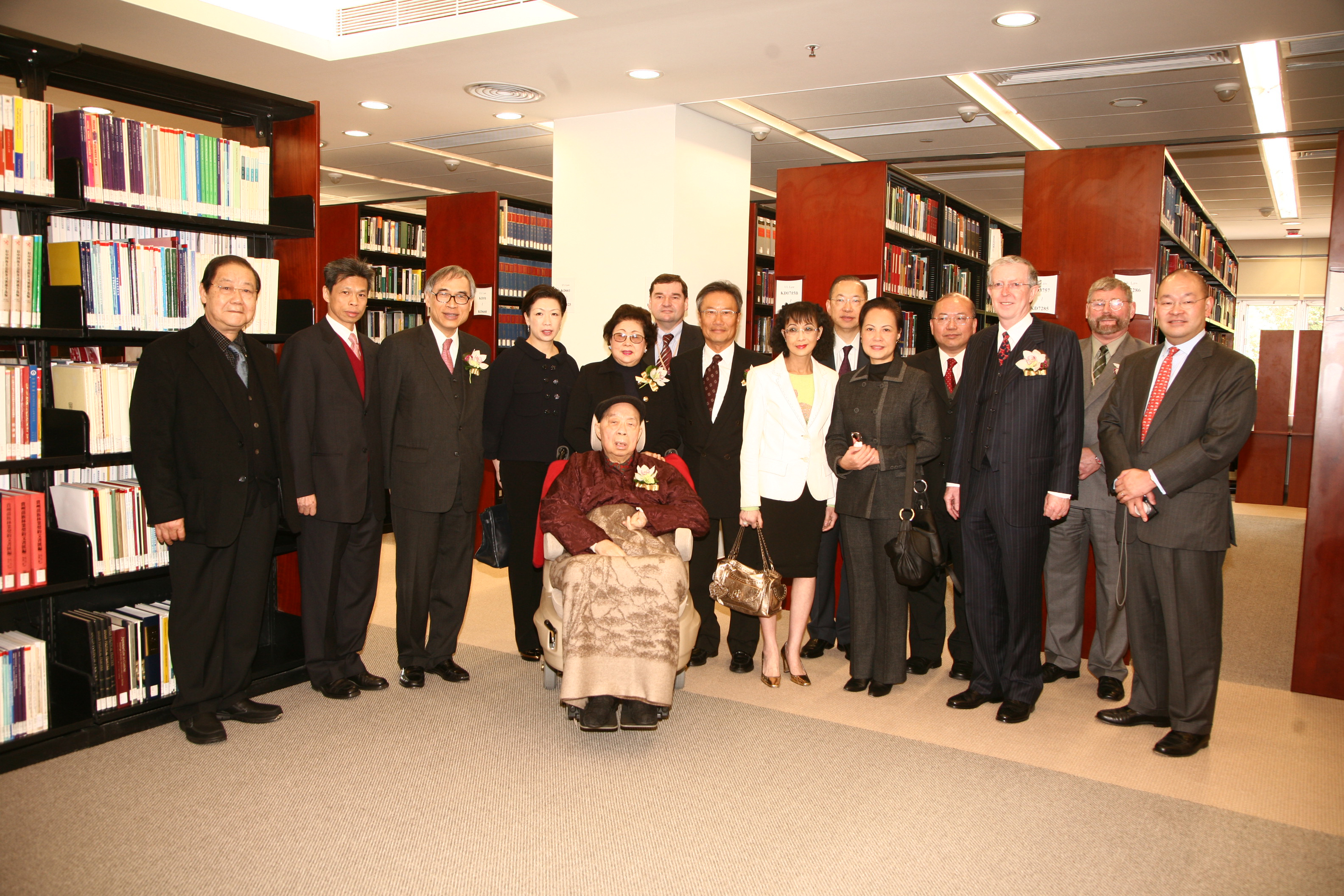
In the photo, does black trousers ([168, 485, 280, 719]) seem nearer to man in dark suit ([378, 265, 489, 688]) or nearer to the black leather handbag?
man in dark suit ([378, 265, 489, 688])

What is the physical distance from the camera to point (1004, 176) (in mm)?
9375

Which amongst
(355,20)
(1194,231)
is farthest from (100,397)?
(1194,231)

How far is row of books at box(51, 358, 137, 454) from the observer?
3256mm

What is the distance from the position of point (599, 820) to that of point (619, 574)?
0.90m

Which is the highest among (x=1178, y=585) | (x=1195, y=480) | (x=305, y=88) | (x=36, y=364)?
(x=305, y=88)

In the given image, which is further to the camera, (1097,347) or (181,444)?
(1097,347)

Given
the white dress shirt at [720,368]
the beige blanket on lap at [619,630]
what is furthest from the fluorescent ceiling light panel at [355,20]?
the beige blanket on lap at [619,630]

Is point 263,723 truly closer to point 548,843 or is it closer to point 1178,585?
point 548,843

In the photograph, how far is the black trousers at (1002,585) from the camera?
362 cm

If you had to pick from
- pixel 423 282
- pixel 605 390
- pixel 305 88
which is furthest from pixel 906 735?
pixel 423 282

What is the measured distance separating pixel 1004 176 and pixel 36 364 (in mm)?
8778

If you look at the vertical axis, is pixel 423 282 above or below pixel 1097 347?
above

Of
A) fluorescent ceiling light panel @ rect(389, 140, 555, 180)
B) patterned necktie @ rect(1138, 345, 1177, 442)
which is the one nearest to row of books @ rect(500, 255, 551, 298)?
fluorescent ceiling light panel @ rect(389, 140, 555, 180)

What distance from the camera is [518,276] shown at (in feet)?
25.7
